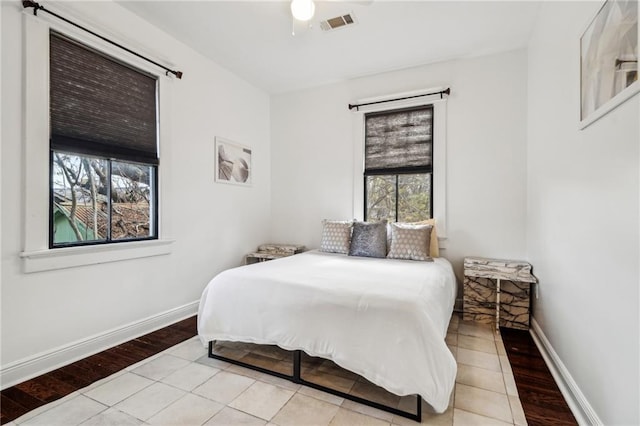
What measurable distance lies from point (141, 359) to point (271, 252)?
6.67 ft

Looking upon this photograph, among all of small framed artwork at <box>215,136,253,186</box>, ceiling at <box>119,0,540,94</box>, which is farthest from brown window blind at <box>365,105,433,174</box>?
small framed artwork at <box>215,136,253,186</box>

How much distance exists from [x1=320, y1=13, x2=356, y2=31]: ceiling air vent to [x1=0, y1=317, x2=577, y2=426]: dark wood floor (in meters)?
3.26

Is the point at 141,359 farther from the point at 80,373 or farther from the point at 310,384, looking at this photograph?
the point at 310,384

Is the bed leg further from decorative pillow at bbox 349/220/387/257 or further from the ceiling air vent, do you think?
the ceiling air vent

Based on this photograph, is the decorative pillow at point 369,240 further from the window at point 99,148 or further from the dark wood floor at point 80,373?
the window at point 99,148

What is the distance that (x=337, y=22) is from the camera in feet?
9.40

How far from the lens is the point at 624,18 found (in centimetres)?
136

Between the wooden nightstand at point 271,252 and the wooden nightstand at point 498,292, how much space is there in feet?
7.06

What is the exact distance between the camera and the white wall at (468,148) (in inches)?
130

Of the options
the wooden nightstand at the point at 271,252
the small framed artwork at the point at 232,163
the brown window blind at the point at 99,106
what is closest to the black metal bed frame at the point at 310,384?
the wooden nightstand at the point at 271,252

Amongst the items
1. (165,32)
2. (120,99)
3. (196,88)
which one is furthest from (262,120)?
(120,99)

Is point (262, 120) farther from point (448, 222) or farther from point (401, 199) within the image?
point (448, 222)

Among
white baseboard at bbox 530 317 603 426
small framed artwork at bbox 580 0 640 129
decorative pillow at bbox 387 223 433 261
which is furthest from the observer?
decorative pillow at bbox 387 223 433 261

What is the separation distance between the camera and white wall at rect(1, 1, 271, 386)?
2008mm
